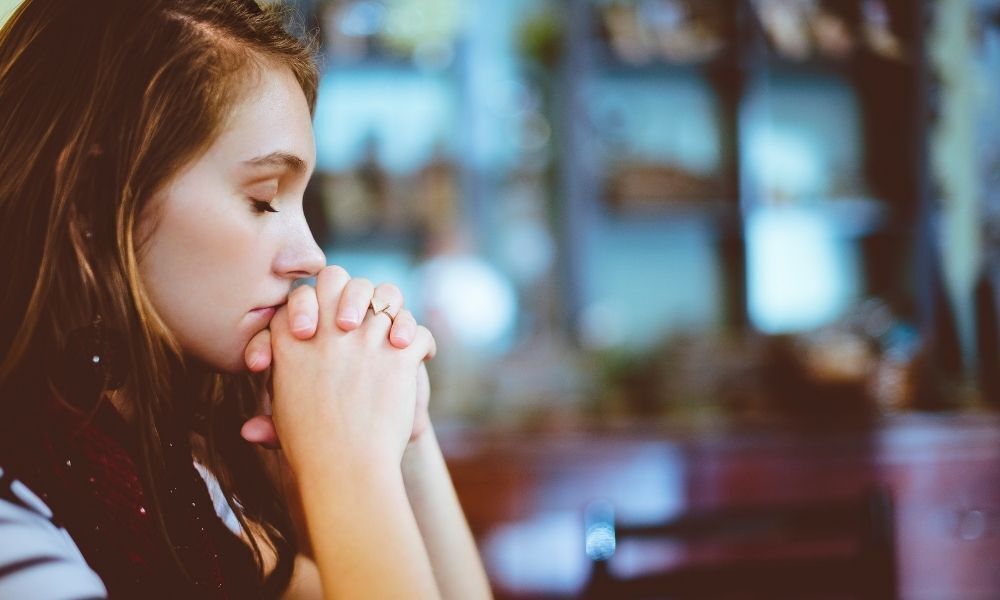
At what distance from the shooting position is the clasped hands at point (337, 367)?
0.62 metres

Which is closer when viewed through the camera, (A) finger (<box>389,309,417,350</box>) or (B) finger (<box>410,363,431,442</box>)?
(A) finger (<box>389,309,417,350</box>)

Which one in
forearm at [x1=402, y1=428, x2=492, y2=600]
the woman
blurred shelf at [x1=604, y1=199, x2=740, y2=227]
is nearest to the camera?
the woman

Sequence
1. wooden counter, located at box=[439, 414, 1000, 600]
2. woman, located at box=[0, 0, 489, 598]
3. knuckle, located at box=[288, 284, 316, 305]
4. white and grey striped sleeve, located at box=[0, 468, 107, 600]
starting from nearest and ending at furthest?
white and grey striped sleeve, located at box=[0, 468, 107, 600] < woman, located at box=[0, 0, 489, 598] < knuckle, located at box=[288, 284, 316, 305] < wooden counter, located at box=[439, 414, 1000, 600]

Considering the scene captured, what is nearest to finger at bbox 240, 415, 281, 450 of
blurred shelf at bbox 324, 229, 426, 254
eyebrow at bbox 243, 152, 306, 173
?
eyebrow at bbox 243, 152, 306, 173

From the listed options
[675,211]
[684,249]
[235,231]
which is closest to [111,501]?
[235,231]

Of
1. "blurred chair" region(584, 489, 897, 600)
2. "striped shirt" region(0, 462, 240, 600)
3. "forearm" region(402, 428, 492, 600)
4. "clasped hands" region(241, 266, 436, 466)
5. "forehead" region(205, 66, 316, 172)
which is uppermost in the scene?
"forehead" region(205, 66, 316, 172)

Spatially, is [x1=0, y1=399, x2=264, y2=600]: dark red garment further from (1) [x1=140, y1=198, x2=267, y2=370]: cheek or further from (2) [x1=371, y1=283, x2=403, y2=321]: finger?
(2) [x1=371, y1=283, x2=403, y2=321]: finger

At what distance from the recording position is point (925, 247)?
9.04ft

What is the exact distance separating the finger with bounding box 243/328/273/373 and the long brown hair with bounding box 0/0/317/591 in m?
0.06

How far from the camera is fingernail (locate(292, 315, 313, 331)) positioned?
65 centimetres

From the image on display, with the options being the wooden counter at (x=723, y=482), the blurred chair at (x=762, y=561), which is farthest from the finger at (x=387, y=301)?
the wooden counter at (x=723, y=482)

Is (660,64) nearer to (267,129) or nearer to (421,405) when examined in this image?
(421,405)

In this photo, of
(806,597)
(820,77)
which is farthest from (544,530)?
(820,77)

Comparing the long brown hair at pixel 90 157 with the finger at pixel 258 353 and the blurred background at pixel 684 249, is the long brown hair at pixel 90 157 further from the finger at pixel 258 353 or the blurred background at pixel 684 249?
the blurred background at pixel 684 249
